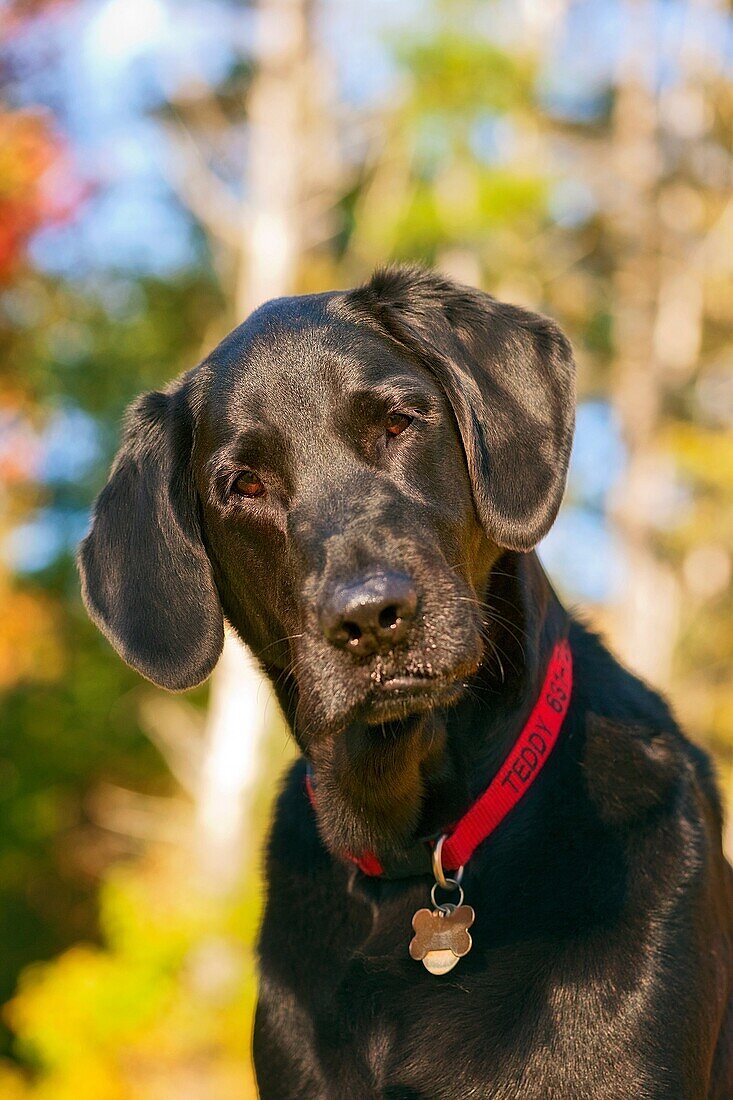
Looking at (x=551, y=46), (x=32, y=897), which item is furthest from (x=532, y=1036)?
(x=32, y=897)

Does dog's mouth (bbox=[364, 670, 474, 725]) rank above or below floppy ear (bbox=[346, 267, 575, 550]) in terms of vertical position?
below

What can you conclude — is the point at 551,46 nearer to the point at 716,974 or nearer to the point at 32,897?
the point at 32,897

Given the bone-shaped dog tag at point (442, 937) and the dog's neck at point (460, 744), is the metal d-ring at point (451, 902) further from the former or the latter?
the dog's neck at point (460, 744)

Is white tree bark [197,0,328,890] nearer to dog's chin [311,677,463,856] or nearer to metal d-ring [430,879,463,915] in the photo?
dog's chin [311,677,463,856]

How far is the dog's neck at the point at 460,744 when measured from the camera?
110 inches

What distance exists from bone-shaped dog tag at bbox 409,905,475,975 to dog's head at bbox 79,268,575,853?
1.14 ft

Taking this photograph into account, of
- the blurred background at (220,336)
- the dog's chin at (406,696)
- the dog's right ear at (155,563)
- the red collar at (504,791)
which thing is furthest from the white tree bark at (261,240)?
the dog's chin at (406,696)

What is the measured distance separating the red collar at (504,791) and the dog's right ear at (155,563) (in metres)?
0.62

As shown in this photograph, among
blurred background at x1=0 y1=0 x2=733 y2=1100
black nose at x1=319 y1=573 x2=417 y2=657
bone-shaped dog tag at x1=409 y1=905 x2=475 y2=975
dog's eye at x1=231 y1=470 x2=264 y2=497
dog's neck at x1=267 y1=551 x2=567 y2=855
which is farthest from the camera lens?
blurred background at x1=0 y1=0 x2=733 y2=1100

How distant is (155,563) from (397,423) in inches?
26.0

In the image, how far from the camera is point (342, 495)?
2.74 meters

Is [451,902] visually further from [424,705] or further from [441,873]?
[424,705]

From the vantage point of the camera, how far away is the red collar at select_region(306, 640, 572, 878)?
267cm

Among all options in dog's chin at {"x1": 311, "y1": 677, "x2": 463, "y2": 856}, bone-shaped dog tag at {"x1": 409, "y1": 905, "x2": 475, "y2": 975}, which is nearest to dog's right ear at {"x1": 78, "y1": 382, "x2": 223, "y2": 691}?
dog's chin at {"x1": 311, "y1": 677, "x2": 463, "y2": 856}
